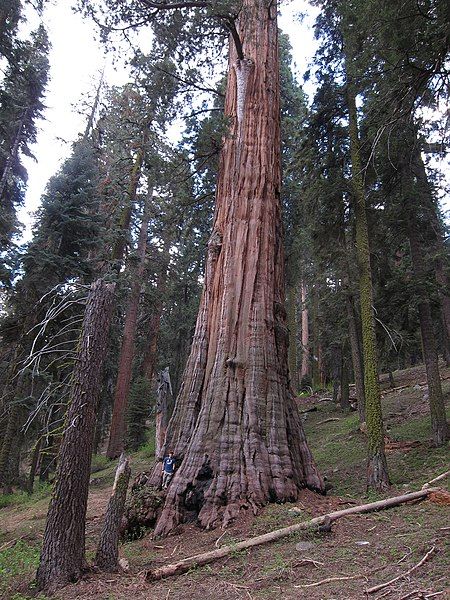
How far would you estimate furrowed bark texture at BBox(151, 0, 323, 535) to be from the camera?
5602 millimetres

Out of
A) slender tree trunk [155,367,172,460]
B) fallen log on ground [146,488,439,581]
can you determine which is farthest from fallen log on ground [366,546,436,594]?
slender tree trunk [155,367,172,460]

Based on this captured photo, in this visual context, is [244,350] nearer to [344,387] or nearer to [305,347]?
[344,387]

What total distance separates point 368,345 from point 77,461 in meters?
5.50

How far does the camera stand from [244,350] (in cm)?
646

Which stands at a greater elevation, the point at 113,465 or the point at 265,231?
the point at 265,231

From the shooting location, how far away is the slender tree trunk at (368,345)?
7.02 metres

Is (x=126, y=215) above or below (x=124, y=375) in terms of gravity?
above

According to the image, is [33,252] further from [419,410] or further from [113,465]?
[419,410]

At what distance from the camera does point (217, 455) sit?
577 centimetres

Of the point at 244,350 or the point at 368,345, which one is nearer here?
the point at 244,350

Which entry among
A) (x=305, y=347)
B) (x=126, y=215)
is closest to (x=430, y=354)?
(x=126, y=215)

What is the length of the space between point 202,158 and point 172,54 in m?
2.49

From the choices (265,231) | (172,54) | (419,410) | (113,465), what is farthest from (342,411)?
(172,54)

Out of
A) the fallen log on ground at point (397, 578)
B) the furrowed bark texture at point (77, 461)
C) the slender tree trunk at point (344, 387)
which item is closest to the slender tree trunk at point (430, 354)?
the slender tree trunk at point (344, 387)
